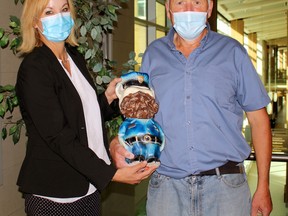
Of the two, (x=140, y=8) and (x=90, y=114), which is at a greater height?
(x=140, y=8)

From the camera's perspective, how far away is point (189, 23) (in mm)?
1712

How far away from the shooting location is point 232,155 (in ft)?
5.48


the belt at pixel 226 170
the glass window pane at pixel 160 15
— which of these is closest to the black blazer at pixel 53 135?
the belt at pixel 226 170

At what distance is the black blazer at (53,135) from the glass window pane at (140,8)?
12.2 feet

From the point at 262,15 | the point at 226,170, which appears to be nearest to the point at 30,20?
the point at 226,170

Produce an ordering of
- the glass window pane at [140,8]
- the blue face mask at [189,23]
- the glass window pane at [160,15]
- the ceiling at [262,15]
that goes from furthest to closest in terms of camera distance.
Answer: the ceiling at [262,15] → the glass window pane at [160,15] → the glass window pane at [140,8] → the blue face mask at [189,23]

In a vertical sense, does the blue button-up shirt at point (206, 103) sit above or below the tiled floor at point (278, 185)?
above

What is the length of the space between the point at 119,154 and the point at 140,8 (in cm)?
415

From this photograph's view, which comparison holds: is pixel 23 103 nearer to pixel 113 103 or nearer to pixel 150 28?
pixel 113 103

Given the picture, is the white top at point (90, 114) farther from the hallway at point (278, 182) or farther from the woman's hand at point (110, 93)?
the hallway at point (278, 182)

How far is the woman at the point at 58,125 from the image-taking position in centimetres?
162

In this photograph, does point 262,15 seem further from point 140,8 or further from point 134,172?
point 134,172

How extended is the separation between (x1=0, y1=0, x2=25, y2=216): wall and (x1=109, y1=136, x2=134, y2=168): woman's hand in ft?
3.17

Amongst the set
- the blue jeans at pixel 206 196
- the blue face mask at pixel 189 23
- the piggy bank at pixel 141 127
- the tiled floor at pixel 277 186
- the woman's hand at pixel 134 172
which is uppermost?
the blue face mask at pixel 189 23
